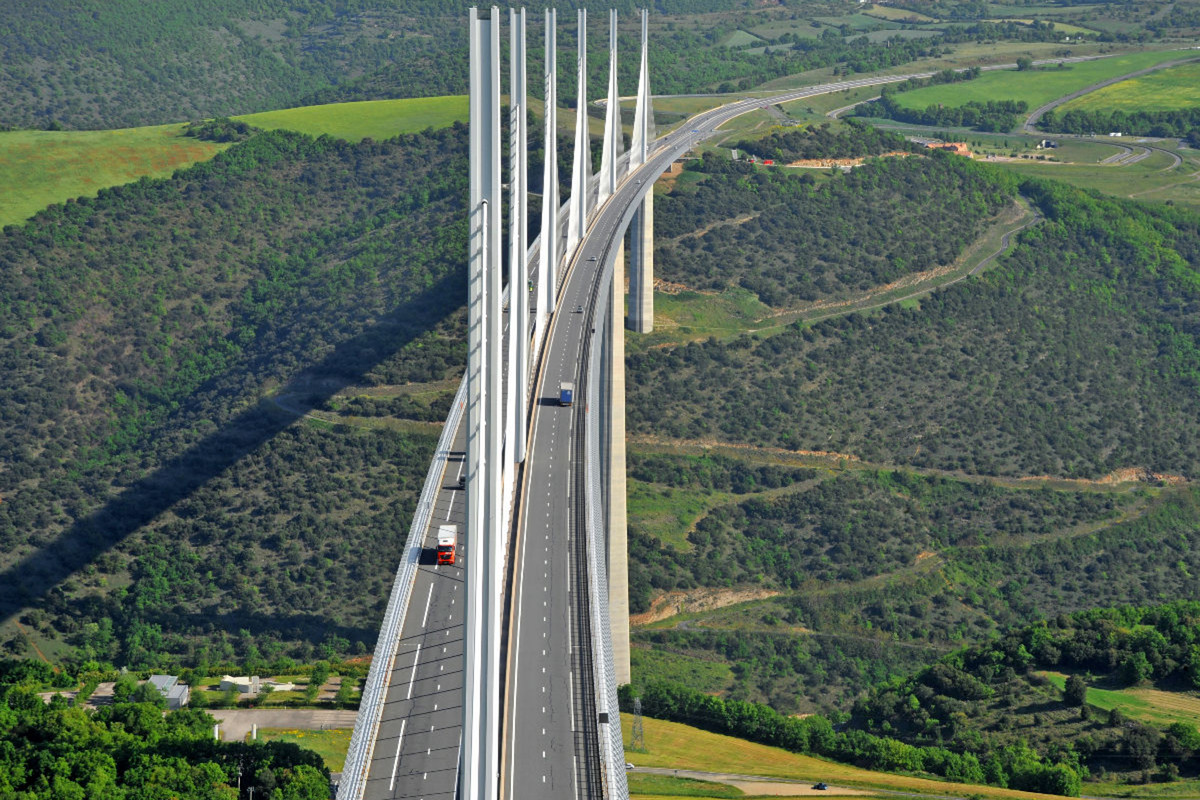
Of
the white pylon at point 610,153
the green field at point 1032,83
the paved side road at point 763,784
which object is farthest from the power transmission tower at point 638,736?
the green field at point 1032,83

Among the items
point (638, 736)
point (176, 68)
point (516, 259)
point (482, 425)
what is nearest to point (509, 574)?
point (516, 259)

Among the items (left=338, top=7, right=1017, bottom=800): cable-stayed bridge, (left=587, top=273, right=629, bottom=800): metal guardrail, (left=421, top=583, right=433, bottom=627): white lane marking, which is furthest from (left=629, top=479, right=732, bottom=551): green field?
(left=421, top=583, right=433, bottom=627): white lane marking

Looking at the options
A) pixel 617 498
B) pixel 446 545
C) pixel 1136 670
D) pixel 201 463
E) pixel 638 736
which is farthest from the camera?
pixel 201 463

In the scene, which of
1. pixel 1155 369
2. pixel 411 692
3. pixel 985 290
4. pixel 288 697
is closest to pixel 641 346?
pixel 985 290

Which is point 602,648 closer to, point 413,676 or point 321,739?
point 413,676

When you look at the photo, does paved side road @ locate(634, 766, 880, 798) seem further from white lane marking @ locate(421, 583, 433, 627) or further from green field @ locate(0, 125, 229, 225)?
green field @ locate(0, 125, 229, 225)

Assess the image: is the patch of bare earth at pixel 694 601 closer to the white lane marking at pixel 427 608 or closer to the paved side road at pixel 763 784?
the paved side road at pixel 763 784
